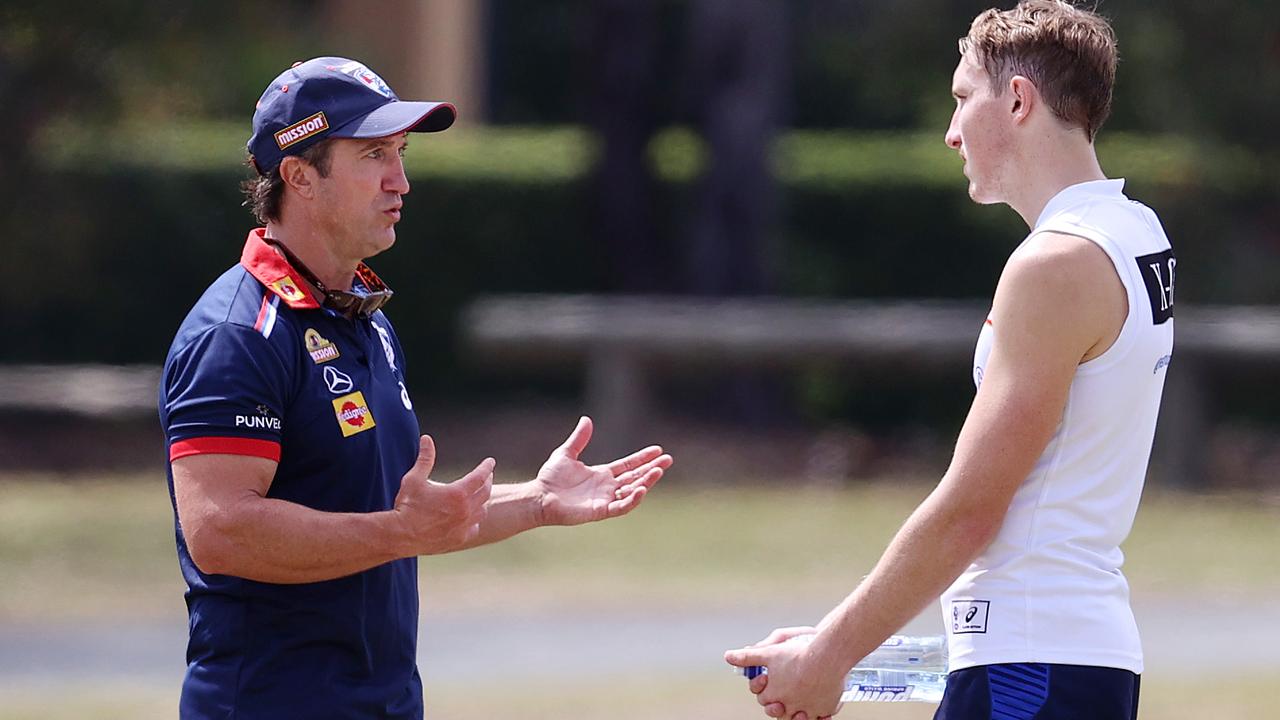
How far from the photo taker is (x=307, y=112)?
3691 millimetres

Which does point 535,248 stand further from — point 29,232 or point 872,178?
point 29,232

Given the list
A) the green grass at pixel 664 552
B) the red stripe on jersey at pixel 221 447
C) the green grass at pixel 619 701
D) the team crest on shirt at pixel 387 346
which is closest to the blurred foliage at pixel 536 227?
the green grass at pixel 664 552

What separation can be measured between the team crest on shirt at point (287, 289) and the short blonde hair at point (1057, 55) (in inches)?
55.7

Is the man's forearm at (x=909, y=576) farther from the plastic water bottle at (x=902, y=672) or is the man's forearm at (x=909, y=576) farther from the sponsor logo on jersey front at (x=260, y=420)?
the sponsor logo on jersey front at (x=260, y=420)

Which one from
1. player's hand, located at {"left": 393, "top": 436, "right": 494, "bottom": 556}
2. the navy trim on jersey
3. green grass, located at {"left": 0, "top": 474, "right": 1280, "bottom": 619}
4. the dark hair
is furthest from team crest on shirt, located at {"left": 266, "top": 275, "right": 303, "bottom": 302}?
green grass, located at {"left": 0, "top": 474, "right": 1280, "bottom": 619}

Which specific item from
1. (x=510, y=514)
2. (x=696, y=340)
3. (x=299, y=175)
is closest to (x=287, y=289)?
(x=299, y=175)

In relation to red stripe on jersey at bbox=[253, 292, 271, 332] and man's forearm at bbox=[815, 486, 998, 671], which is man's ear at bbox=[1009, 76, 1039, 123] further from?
red stripe on jersey at bbox=[253, 292, 271, 332]

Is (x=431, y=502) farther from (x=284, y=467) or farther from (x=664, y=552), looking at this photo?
(x=664, y=552)

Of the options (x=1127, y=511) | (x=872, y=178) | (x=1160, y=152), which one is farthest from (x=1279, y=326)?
(x=1127, y=511)

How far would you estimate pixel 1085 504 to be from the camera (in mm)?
3094

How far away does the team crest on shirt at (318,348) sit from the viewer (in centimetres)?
354

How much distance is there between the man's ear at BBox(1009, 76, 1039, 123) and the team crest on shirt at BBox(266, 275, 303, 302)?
1465mm

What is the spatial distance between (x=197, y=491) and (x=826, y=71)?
81.9ft

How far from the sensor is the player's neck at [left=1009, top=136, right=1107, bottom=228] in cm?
321
